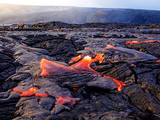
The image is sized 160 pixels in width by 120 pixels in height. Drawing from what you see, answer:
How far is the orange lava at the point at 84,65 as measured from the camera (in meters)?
3.98

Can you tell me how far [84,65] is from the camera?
4273 mm

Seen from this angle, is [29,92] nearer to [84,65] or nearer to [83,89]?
[83,89]

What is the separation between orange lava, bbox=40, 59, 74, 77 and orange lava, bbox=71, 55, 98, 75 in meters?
0.26

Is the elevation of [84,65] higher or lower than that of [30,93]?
higher

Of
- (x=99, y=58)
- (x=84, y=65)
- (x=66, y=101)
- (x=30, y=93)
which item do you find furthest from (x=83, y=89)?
(x=99, y=58)

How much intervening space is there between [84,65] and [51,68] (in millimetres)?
1066

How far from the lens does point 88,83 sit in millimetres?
3264

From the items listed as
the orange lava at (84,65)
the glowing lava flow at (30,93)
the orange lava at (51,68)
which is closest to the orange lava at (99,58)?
the orange lava at (84,65)

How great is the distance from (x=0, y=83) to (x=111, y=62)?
3.29 m

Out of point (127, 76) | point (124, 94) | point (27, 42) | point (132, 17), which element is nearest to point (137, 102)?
point (124, 94)

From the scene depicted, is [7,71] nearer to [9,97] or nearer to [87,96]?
[9,97]

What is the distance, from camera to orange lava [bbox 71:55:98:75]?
398 cm

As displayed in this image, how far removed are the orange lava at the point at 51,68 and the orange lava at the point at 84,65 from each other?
0.85 feet

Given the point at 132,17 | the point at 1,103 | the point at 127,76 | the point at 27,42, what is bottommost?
the point at 1,103
